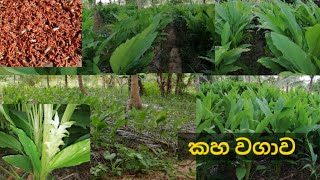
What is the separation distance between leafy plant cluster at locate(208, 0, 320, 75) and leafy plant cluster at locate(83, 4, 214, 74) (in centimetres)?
17

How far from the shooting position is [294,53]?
3.45 m

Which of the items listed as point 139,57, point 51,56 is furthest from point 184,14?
point 51,56

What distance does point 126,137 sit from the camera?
3.16 m

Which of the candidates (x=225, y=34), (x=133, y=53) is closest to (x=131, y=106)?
(x=133, y=53)

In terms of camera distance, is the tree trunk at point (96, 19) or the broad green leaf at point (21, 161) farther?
the tree trunk at point (96, 19)

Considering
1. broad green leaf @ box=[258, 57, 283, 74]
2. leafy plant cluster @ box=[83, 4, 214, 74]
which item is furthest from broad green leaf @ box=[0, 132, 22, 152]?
broad green leaf @ box=[258, 57, 283, 74]

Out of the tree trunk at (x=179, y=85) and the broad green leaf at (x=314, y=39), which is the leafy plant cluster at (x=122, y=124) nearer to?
the tree trunk at (x=179, y=85)

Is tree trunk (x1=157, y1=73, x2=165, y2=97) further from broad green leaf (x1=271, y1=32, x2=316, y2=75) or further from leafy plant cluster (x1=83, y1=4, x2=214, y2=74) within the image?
broad green leaf (x1=271, y1=32, x2=316, y2=75)

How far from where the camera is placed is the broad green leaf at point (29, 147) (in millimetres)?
3072

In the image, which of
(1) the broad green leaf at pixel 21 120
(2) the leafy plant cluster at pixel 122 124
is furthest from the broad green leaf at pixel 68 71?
(1) the broad green leaf at pixel 21 120

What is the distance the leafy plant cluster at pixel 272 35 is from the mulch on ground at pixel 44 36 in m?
1.02

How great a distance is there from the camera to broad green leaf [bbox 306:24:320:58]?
11.3 feet

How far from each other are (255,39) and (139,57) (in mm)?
1013

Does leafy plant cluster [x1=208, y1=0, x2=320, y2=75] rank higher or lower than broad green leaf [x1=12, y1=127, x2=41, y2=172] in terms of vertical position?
higher
